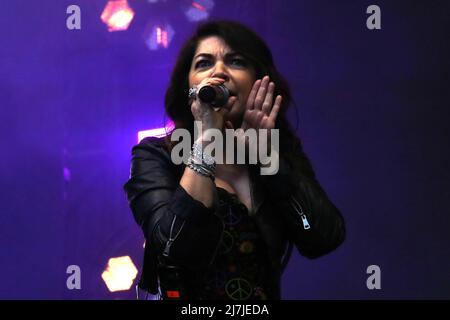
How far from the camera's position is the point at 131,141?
2086 mm

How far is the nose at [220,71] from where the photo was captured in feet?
4.27

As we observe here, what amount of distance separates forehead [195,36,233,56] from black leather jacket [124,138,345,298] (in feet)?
0.83

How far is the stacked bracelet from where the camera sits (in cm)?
117

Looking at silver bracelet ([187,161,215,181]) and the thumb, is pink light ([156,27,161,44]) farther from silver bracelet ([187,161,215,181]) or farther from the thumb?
silver bracelet ([187,161,215,181])

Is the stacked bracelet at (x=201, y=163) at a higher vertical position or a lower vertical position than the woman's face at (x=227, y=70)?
lower

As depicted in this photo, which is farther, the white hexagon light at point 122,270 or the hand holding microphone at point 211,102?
the white hexagon light at point 122,270

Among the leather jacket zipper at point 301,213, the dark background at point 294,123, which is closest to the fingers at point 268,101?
the leather jacket zipper at point 301,213

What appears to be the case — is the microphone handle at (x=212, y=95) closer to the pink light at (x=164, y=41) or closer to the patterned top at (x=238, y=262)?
the patterned top at (x=238, y=262)

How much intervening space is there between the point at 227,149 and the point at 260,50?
0.92 ft

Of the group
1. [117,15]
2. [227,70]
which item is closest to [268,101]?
[227,70]

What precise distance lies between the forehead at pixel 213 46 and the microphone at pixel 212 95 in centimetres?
19

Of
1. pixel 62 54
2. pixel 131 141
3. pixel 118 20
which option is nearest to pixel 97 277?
pixel 131 141

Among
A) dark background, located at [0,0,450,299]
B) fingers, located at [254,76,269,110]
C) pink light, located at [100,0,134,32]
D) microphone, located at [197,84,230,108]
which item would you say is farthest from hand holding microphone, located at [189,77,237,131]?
pink light, located at [100,0,134,32]

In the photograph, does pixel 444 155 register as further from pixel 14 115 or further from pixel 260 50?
pixel 14 115
